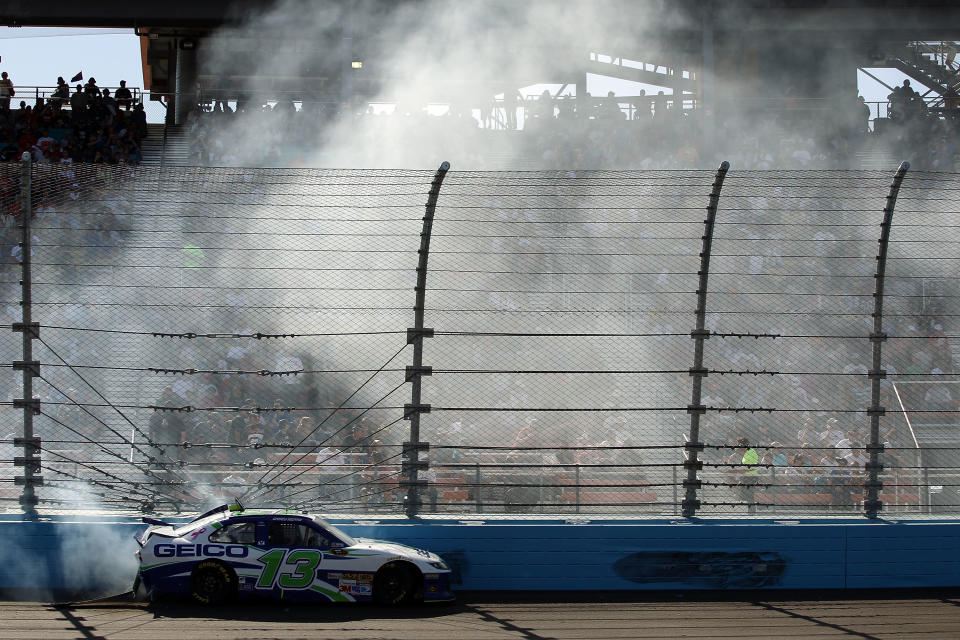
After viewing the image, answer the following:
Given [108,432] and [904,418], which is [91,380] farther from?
[904,418]

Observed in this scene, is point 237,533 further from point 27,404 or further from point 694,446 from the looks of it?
point 694,446

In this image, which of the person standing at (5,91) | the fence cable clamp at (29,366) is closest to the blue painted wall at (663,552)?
the fence cable clamp at (29,366)

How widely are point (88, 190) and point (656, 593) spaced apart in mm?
5915

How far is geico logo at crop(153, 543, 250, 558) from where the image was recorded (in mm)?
7688

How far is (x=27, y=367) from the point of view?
8188 mm

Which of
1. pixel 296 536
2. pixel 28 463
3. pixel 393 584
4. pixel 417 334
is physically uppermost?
pixel 417 334

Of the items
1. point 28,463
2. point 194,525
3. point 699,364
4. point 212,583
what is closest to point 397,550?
point 212,583

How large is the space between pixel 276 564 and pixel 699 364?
3.88 meters

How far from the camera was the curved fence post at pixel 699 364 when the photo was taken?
8469mm

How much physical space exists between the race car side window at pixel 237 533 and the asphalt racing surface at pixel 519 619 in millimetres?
505

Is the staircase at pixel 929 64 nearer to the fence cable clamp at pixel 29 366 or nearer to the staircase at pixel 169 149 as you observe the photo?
the staircase at pixel 169 149

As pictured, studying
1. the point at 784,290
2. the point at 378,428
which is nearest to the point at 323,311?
the point at 378,428

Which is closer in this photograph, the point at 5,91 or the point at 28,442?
the point at 28,442

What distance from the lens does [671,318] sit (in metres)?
9.71
